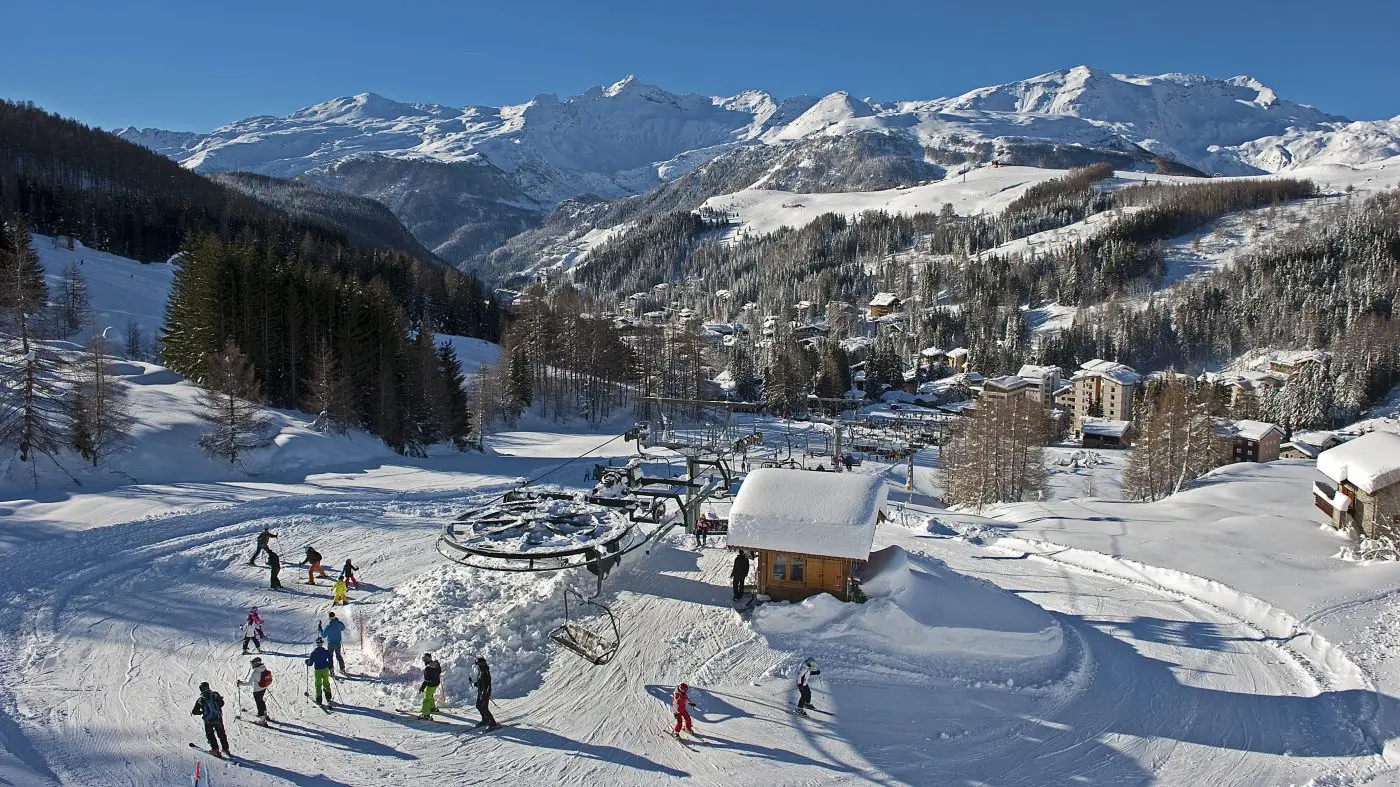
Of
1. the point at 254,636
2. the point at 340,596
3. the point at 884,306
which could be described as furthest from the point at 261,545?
the point at 884,306

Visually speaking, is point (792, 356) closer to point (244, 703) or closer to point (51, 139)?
point (244, 703)

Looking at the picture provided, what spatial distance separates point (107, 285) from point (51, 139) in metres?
76.6

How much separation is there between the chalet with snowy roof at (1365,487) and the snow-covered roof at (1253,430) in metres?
54.5

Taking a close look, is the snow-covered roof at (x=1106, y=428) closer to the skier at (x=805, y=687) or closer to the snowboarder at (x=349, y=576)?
the skier at (x=805, y=687)

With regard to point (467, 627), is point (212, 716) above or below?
above

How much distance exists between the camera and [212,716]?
39.6 feet

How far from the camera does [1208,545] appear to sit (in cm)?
2723

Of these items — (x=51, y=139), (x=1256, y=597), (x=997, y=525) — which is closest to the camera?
(x=1256, y=597)

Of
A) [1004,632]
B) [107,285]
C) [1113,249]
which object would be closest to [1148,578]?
[1004,632]

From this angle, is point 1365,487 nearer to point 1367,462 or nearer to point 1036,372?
point 1367,462

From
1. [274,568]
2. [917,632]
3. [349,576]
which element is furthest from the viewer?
[349,576]

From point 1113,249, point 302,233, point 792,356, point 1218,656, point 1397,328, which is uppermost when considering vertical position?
point 1113,249

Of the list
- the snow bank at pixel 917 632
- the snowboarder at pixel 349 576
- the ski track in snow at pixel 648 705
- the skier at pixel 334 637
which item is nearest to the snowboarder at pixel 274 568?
the ski track in snow at pixel 648 705

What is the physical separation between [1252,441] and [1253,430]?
1.28 m
